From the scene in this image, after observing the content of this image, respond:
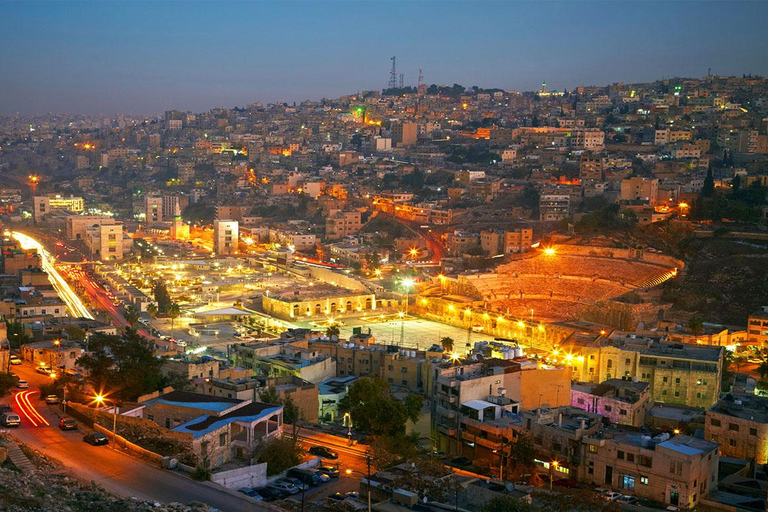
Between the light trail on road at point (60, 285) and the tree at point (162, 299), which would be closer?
the light trail on road at point (60, 285)

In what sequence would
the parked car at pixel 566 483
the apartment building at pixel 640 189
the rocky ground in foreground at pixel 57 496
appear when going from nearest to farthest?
1. the rocky ground in foreground at pixel 57 496
2. the parked car at pixel 566 483
3. the apartment building at pixel 640 189

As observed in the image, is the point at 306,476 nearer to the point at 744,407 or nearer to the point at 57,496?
the point at 57,496

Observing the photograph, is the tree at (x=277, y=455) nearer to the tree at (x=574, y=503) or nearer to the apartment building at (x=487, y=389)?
the tree at (x=574, y=503)

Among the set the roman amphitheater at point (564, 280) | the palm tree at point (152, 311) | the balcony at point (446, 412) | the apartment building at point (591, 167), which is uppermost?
the apartment building at point (591, 167)

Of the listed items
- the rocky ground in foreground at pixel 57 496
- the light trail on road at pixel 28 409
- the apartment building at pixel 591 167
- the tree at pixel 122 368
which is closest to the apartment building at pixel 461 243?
the apartment building at pixel 591 167

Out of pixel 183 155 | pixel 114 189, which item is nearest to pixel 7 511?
pixel 114 189

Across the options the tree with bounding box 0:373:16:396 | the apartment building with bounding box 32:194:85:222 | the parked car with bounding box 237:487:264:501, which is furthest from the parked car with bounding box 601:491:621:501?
the apartment building with bounding box 32:194:85:222

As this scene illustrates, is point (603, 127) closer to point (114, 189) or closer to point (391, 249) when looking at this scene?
point (391, 249)
